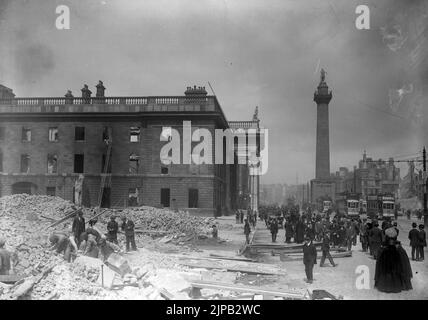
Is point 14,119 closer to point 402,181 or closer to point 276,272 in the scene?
point 276,272

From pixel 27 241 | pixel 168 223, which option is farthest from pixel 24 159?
pixel 27 241

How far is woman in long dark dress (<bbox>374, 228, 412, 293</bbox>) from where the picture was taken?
9.86 metres

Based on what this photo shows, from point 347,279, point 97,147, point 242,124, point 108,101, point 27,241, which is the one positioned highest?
point 108,101

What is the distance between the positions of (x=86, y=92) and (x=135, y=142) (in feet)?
21.1

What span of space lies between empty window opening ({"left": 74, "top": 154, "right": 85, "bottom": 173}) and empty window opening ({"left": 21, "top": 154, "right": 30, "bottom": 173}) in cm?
417

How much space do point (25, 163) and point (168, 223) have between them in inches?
721

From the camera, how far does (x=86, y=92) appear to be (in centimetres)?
3328

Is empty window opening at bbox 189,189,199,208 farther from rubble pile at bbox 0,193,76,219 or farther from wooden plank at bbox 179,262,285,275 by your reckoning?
wooden plank at bbox 179,262,285,275

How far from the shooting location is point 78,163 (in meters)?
33.0

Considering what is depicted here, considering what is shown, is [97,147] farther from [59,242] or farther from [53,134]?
[59,242]

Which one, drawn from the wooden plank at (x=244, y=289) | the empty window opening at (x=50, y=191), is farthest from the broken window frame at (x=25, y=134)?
the wooden plank at (x=244, y=289)

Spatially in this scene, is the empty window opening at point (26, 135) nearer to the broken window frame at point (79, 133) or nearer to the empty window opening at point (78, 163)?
the broken window frame at point (79, 133)

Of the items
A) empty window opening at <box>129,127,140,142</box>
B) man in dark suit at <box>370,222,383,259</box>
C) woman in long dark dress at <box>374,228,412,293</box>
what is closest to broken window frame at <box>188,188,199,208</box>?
empty window opening at <box>129,127,140,142</box>

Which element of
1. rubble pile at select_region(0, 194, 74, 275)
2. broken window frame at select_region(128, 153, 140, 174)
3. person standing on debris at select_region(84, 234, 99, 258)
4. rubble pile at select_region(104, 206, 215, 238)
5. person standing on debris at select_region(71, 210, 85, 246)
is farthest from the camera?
broken window frame at select_region(128, 153, 140, 174)
